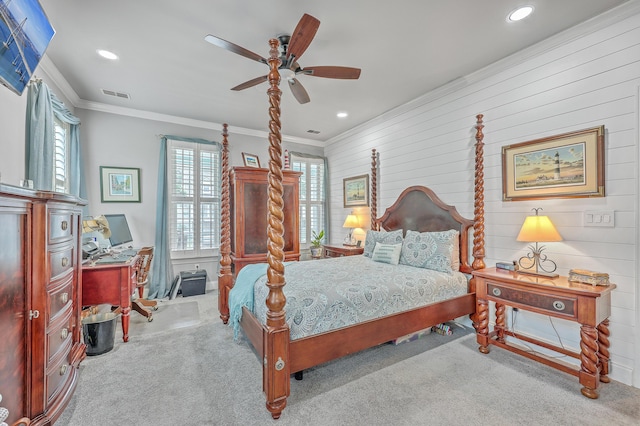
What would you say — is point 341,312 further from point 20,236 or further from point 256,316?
point 20,236

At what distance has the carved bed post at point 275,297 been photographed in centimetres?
176

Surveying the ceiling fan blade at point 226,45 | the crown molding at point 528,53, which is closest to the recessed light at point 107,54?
the ceiling fan blade at point 226,45

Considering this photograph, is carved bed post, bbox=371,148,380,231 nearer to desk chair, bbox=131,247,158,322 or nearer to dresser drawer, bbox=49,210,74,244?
desk chair, bbox=131,247,158,322

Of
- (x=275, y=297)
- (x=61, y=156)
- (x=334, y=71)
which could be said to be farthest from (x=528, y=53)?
(x=61, y=156)

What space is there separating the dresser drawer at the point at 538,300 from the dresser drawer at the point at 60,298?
3.28m

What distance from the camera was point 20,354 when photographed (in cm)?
130

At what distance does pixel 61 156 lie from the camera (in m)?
3.38

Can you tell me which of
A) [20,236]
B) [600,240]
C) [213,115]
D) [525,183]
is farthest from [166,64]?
[600,240]

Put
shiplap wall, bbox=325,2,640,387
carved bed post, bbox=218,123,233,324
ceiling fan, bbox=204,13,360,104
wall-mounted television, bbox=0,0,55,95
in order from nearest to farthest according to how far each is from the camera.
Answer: wall-mounted television, bbox=0,0,55,95
ceiling fan, bbox=204,13,360,104
shiplap wall, bbox=325,2,640,387
carved bed post, bbox=218,123,233,324

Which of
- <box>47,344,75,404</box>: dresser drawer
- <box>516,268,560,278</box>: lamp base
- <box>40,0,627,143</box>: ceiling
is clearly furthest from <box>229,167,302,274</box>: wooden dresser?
<box>516,268,560,278</box>: lamp base

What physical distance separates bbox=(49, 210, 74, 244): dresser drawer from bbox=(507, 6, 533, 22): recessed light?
3.53m

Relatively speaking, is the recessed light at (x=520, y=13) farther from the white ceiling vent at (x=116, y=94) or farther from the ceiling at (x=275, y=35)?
the white ceiling vent at (x=116, y=94)

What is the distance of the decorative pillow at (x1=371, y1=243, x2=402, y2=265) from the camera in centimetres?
328

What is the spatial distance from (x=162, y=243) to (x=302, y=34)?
12.4ft
